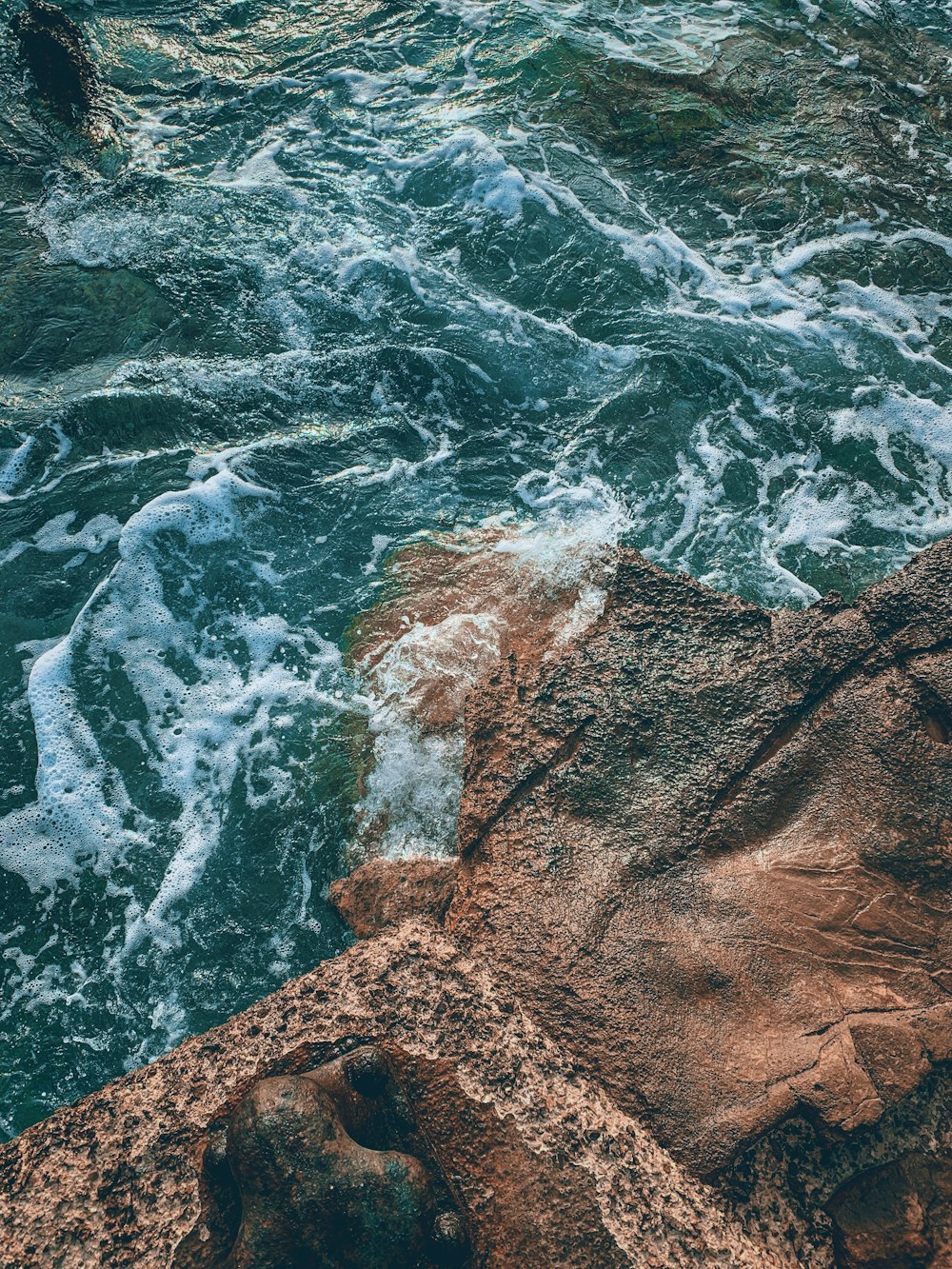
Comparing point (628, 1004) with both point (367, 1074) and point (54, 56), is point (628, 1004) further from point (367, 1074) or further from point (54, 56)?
point (54, 56)

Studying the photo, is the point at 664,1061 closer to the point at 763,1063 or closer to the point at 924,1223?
the point at 763,1063


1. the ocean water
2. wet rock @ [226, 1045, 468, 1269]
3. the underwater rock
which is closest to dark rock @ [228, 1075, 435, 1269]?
wet rock @ [226, 1045, 468, 1269]

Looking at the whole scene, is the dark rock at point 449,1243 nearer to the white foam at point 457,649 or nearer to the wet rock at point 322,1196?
the wet rock at point 322,1196

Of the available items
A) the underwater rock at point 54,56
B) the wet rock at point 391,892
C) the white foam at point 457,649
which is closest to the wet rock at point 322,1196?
the wet rock at point 391,892

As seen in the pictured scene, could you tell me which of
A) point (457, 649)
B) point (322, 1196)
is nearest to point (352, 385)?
point (457, 649)

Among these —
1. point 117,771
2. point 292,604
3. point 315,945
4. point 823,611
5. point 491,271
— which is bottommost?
point 315,945

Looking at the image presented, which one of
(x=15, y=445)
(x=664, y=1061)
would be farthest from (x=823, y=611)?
(x=15, y=445)
